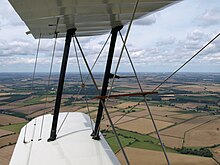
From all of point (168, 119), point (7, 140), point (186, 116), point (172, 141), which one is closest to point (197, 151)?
point (172, 141)

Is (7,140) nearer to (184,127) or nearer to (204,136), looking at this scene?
(184,127)

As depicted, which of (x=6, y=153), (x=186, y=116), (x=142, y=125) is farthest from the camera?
(x=186, y=116)

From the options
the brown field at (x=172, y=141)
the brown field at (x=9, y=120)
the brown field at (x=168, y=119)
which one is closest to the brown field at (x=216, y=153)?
the brown field at (x=172, y=141)

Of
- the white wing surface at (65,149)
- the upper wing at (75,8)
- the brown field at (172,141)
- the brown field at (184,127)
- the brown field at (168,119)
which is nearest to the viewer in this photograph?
the upper wing at (75,8)

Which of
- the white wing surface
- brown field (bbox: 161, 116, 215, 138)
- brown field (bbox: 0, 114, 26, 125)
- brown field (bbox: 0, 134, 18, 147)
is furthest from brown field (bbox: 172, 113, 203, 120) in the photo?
the white wing surface

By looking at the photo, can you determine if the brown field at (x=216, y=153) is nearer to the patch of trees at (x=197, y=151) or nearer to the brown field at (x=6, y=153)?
the patch of trees at (x=197, y=151)

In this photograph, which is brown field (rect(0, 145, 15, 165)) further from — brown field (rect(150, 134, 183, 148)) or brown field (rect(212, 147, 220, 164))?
brown field (rect(212, 147, 220, 164))
